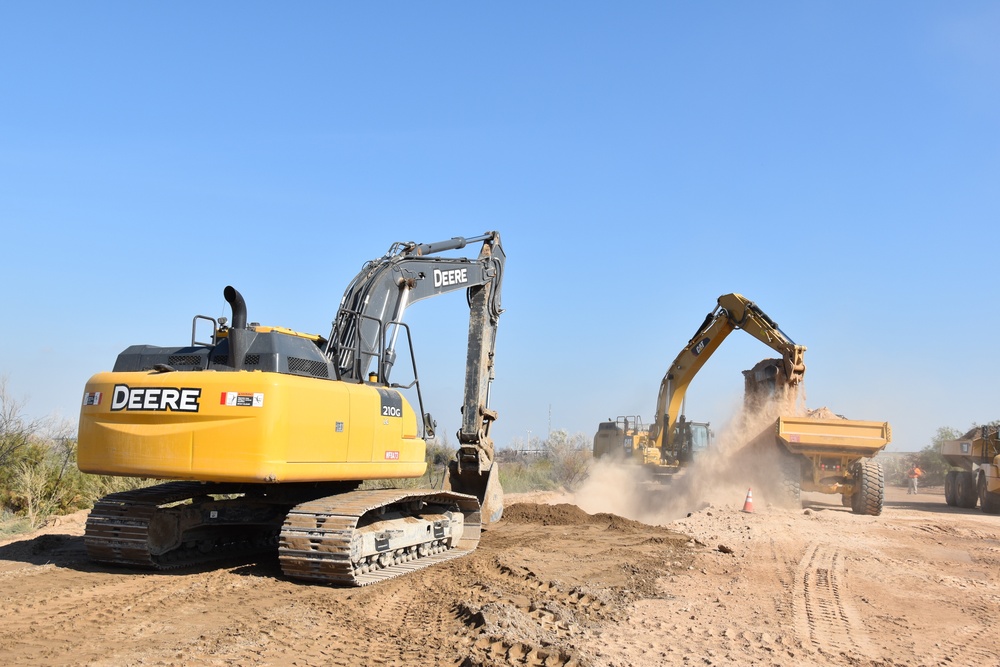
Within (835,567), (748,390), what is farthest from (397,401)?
(748,390)

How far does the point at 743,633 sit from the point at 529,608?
164cm

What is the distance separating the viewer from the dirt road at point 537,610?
5691mm

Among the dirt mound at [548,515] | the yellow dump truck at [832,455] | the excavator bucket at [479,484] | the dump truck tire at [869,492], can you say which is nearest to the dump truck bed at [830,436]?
the yellow dump truck at [832,455]

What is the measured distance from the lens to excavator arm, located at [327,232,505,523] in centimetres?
979

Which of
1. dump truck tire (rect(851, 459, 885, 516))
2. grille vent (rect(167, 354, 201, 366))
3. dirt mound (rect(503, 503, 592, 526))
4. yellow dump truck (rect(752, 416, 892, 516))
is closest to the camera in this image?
grille vent (rect(167, 354, 201, 366))

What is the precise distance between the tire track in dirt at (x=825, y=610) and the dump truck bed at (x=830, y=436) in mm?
7441

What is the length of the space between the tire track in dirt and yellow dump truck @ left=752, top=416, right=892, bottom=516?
7.47 metres

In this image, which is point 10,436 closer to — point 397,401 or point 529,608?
point 397,401

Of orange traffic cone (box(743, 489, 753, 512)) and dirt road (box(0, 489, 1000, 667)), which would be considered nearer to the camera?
dirt road (box(0, 489, 1000, 667))

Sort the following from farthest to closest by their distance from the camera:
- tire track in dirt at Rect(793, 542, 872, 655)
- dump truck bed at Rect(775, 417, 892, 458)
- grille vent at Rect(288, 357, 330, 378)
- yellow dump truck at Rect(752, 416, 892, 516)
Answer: dump truck bed at Rect(775, 417, 892, 458) < yellow dump truck at Rect(752, 416, 892, 516) < grille vent at Rect(288, 357, 330, 378) < tire track in dirt at Rect(793, 542, 872, 655)

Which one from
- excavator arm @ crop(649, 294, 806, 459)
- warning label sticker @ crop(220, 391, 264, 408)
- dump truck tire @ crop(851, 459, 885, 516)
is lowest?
dump truck tire @ crop(851, 459, 885, 516)

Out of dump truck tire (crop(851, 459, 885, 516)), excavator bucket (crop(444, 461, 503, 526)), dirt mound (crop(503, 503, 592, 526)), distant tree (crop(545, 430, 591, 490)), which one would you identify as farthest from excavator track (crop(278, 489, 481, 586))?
distant tree (crop(545, 430, 591, 490))

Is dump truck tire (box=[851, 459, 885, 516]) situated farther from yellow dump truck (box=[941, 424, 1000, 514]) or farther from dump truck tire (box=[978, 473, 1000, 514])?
dump truck tire (box=[978, 473, 1000, 514])

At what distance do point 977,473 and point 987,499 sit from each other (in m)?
0.81
